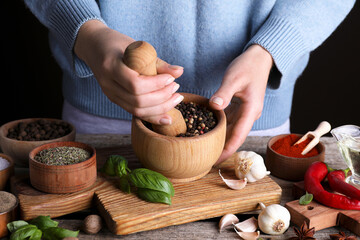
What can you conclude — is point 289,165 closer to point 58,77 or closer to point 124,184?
point 124,184

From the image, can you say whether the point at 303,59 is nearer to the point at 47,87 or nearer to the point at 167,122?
the point at 167,122

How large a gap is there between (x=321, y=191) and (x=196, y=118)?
0.38 metres

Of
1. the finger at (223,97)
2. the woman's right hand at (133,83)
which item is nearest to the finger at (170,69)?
the woman's right hand at (133,83)

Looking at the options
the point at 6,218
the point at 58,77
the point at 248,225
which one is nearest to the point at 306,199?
the point at 248,225

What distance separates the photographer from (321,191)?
3.84 ft

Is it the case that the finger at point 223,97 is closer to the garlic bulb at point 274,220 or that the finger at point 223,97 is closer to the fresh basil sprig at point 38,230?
the garlic bulb at point 274,220

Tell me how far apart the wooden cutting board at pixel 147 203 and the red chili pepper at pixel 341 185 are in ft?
0.46

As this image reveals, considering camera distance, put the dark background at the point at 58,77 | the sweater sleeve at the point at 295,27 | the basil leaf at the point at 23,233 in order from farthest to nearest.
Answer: the dark background at the point at 58,77 < the sweater sleeve at the point at 295,27 < the basil leaf at the point at 23,233

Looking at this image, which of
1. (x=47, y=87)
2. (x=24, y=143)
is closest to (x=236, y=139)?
(x=24, y=143)

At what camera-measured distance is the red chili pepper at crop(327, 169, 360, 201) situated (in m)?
1.15

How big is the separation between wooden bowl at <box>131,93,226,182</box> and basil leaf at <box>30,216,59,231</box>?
11.0 inches

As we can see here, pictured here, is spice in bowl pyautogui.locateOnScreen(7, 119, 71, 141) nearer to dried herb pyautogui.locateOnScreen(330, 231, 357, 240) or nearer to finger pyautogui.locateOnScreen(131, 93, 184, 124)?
finger pyautogui.locateOnScreen(131, 93, 184, 124)

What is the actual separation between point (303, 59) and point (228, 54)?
0.35 meters

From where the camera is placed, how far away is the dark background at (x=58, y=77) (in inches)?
100
